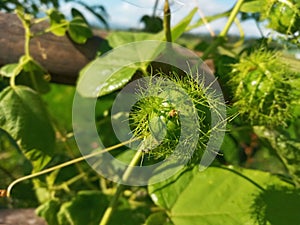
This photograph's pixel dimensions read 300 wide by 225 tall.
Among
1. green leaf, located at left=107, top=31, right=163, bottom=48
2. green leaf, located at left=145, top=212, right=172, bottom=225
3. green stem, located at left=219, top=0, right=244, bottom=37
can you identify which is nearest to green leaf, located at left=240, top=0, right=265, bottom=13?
green stem, located at left=219, top=0, right=244, bottom=37

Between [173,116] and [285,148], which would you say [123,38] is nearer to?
[285,148]

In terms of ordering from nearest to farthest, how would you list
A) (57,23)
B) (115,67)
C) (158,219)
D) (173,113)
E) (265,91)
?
(173,113) → (265,91) → (158,219) → (115,67) → (57,23)

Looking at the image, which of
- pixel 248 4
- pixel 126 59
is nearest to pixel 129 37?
pixel 126 59

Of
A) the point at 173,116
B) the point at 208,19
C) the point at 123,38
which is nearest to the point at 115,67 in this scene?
the point at 123,38

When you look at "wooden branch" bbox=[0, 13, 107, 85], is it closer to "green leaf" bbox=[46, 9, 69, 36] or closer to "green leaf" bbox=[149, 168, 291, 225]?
"green leaf" bbox=[46, 9, 69, 36]

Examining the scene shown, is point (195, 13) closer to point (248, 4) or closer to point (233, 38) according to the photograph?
point (248, 4)

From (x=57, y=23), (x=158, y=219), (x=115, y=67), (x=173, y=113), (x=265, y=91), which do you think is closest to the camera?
(x=173, y=113)

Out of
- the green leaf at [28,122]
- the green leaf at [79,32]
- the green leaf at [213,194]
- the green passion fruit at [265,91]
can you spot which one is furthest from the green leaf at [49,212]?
the green passion fruit at [265,91]
